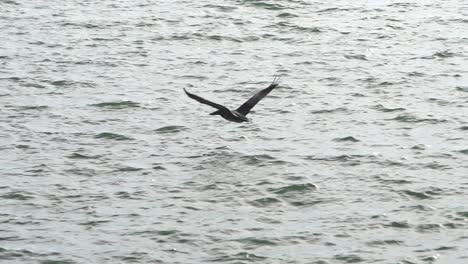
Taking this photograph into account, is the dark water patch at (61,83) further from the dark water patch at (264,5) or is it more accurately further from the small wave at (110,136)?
the dark water patch at (264,5)

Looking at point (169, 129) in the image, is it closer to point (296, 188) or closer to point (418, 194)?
point (296, 188)

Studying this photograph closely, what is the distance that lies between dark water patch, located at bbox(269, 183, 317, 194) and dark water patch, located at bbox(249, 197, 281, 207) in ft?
1.27

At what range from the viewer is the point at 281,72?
28.3 metres

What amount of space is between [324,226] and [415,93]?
802 centimetres

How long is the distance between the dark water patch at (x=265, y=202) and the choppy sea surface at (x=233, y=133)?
4 cm

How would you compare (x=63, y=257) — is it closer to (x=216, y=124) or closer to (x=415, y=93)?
(x=216, y=124)

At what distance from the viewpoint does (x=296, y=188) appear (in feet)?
69.8

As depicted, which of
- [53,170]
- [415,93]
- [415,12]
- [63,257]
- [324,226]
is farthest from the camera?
[415,12]

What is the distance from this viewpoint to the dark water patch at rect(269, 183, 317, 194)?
2114 centimetres

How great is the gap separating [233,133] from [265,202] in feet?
13.0

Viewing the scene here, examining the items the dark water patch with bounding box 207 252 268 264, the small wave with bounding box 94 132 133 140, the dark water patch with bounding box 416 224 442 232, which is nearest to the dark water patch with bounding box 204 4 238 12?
the small wave with bounding box 94 132 133 140

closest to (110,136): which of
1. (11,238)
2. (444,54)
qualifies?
(11,238)

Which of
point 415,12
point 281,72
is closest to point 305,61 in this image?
point 281,72

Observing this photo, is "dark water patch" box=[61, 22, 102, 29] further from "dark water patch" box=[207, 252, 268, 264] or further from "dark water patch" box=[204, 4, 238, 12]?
"dark water patch" box=[207, 252, 268, 264]
